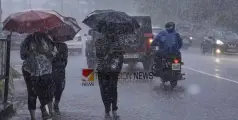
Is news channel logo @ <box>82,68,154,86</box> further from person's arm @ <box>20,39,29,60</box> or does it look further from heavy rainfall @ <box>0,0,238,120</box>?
person's arm @ <box>20,39,29,60</box>

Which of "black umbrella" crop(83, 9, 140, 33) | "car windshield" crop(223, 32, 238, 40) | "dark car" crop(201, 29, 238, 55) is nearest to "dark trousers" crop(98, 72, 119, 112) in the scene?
"black umbrella" crop(83, 9, 140, 33)

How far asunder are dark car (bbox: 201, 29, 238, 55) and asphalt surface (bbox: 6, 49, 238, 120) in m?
14.5

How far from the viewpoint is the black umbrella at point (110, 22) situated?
837cm

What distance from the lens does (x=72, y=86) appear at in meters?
13.6

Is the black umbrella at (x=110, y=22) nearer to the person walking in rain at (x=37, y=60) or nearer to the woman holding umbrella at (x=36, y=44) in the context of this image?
the woman holding umbrella at (x=36, y=44)

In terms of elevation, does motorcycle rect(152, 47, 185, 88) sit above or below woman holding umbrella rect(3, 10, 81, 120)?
below

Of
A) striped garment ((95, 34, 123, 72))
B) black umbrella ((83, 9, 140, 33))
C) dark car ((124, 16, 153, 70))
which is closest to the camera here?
striped garment ((95, 34, 123, 72))

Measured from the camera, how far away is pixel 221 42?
2964 cm

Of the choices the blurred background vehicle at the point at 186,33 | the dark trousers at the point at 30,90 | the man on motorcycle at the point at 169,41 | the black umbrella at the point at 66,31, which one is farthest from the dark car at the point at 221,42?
the dark trousers at the point at 30,90

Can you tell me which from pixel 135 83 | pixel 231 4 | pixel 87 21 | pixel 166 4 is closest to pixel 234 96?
pixel 135 83

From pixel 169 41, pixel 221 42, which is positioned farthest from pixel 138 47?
pixel 221 42

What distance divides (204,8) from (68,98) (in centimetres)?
3194

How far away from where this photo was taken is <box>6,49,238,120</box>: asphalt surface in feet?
29.5

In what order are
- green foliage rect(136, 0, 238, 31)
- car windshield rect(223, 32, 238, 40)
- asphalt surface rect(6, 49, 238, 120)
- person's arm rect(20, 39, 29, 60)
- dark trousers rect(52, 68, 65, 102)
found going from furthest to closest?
green foliage rect(136, 0, 238, 31), car windshield rect(223, 32, 238, 40), asphalt surface rect(6, 49, 238, 120), dark trousers rect(52, 68, 65, 102), person's arm rect(20, 39, 29, 60)
